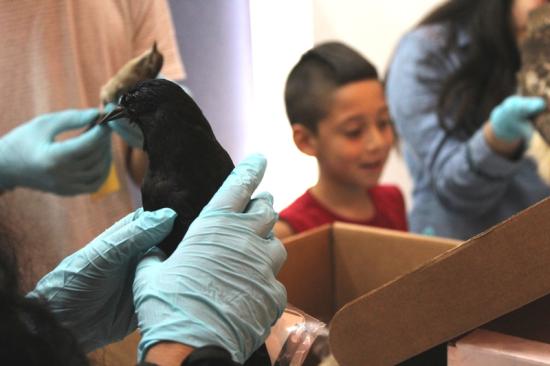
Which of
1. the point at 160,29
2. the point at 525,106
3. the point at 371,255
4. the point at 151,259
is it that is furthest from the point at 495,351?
the point at 525,106

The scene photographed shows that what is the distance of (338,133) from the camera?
4.30ft

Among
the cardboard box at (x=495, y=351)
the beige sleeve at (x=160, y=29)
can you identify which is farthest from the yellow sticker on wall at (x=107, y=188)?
the cardboard box at (x=495, y=351)

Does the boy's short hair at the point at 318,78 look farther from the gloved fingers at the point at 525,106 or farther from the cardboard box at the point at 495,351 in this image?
the cardboard box at the point at 495,351

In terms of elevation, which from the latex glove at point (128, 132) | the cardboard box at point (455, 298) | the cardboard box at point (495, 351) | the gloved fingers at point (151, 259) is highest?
the latex glove at point (128, 132)

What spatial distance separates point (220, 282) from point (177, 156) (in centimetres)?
14

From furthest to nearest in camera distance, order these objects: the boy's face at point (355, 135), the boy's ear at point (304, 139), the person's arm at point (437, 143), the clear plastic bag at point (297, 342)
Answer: the person's arm at point (437, 143) → the boy's face at point (355, 135) → the boy's ear at point (304, 139) → the clear plastic bag at point (297, 342)

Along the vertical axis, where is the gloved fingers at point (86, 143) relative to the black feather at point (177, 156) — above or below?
below

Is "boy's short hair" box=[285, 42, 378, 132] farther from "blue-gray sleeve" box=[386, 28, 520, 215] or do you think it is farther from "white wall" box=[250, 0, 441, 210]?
"blue-gray sleeve" box=[386, 28, 520, 215]

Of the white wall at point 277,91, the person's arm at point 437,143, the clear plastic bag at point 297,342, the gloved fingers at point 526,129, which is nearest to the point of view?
the clear plastic bag at point 297,342

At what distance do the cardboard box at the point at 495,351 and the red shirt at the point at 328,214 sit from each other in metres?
0.73

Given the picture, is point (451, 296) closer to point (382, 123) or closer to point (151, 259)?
point (151, 259)

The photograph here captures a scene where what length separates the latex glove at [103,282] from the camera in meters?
0.65

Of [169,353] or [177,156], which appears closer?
[169,353]

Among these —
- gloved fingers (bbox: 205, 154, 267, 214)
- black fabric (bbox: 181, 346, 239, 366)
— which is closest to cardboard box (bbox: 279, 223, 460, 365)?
gloved fingers (bbox: 205, 154, 267, 214)
